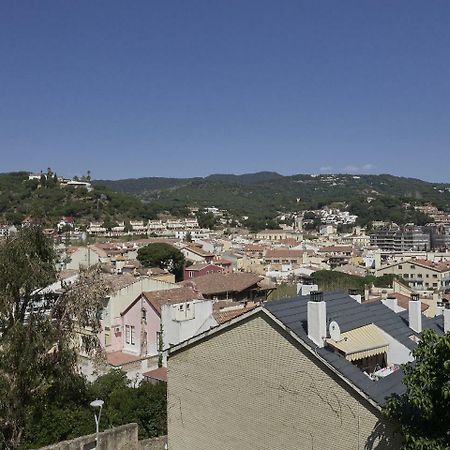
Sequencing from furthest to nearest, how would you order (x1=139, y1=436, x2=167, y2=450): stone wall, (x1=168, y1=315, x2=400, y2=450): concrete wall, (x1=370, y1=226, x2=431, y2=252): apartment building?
(x1=370, y1=226, x2=431, y2=252): apartment building
(x1=139, y1=436, x2=167, y2=450): stone wall
(x1=168, y1=315, x2=400, y2=450): concrete wall

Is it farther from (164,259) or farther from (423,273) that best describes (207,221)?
(164,259)

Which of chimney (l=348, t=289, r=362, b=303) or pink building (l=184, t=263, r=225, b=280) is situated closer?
chimney (l=348, t=289, r=362, b=303)

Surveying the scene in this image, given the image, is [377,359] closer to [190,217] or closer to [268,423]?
[268,423]

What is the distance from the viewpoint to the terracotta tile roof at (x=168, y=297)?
27.3 m

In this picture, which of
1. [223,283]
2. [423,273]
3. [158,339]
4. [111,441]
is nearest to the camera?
[111,441]

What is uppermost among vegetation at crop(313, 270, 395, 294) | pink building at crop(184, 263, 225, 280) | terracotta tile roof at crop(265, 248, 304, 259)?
pink building at crop(184, 263, 225, 280)

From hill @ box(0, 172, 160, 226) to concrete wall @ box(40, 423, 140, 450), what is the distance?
128m

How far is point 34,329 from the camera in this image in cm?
1521

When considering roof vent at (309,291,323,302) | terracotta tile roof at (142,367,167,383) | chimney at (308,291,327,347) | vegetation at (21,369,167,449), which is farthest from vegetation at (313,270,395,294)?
chimney at (308,291,327,347)

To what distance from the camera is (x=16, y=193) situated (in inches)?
6383

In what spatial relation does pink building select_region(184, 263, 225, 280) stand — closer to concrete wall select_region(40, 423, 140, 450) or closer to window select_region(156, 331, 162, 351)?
window select_region(156, 331, 162, 351)

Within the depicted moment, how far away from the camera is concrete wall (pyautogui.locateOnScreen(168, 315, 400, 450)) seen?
1157 cm

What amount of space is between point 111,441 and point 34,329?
364 cm

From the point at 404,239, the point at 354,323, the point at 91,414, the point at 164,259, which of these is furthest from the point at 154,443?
the point at 404,239
